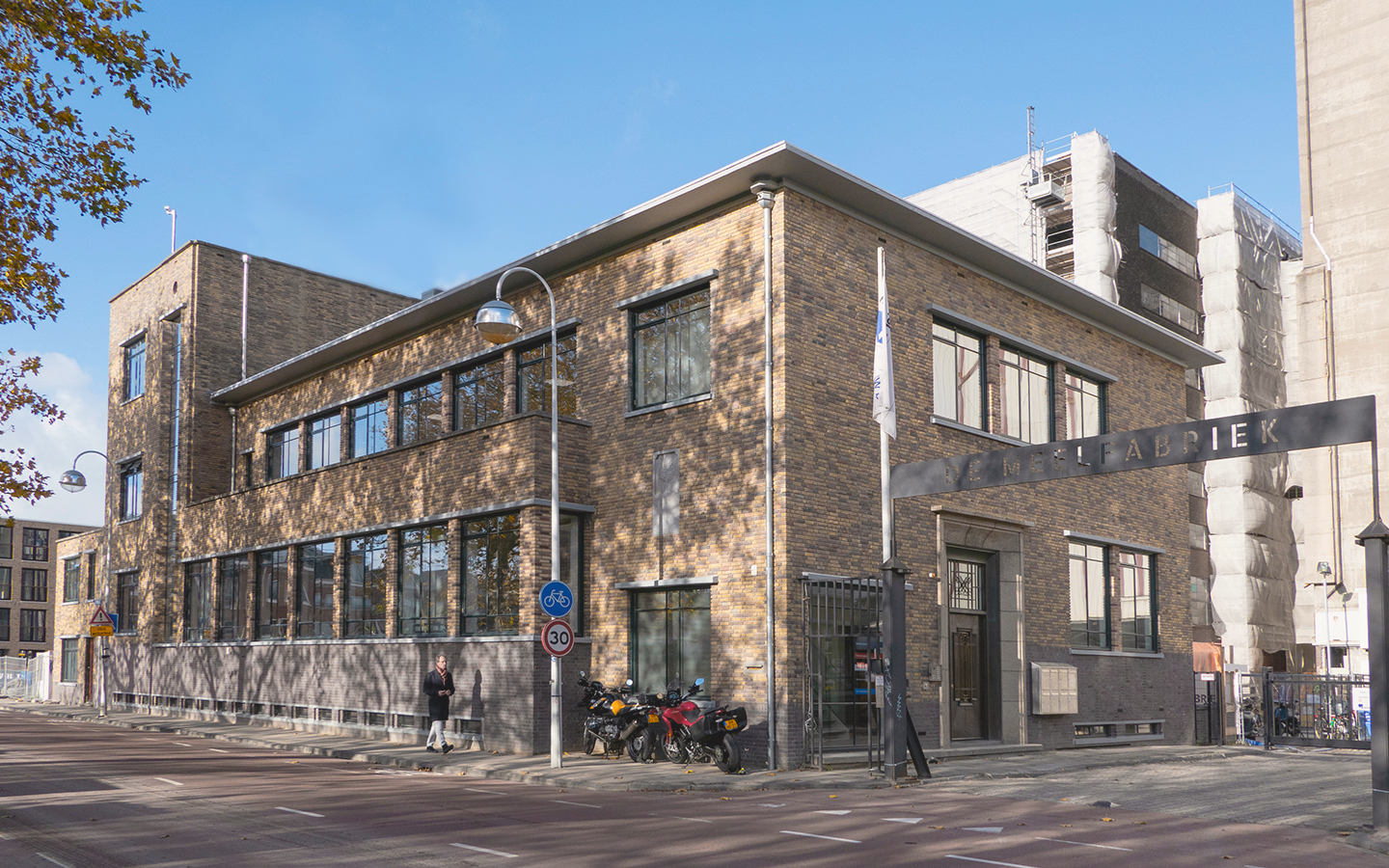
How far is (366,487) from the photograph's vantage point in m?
26.1

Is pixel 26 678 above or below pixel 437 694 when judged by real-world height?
below

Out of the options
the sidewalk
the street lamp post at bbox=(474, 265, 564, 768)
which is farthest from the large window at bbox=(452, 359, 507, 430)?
the sidewalk

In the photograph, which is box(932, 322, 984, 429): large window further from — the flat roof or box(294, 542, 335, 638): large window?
box(294, 542, 335, 638): large window

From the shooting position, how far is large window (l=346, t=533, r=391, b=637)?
2578 cm

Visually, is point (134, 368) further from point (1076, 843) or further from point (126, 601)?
point (1076, 843)

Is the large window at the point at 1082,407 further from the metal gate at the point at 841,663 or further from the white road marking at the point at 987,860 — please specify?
the white road marking at the point at 987,860

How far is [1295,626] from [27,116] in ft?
187

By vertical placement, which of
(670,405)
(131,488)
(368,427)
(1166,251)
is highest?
(1166,251)

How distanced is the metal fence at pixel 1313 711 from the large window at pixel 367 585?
62.2 ft

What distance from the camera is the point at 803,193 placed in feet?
63.5

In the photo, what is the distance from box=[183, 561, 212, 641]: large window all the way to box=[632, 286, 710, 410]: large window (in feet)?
58.5

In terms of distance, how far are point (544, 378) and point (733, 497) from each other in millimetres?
5812

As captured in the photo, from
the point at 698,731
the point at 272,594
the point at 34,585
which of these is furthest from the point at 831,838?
the point at 34,585

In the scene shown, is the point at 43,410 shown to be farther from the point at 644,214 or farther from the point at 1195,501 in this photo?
the point at 1195,501
